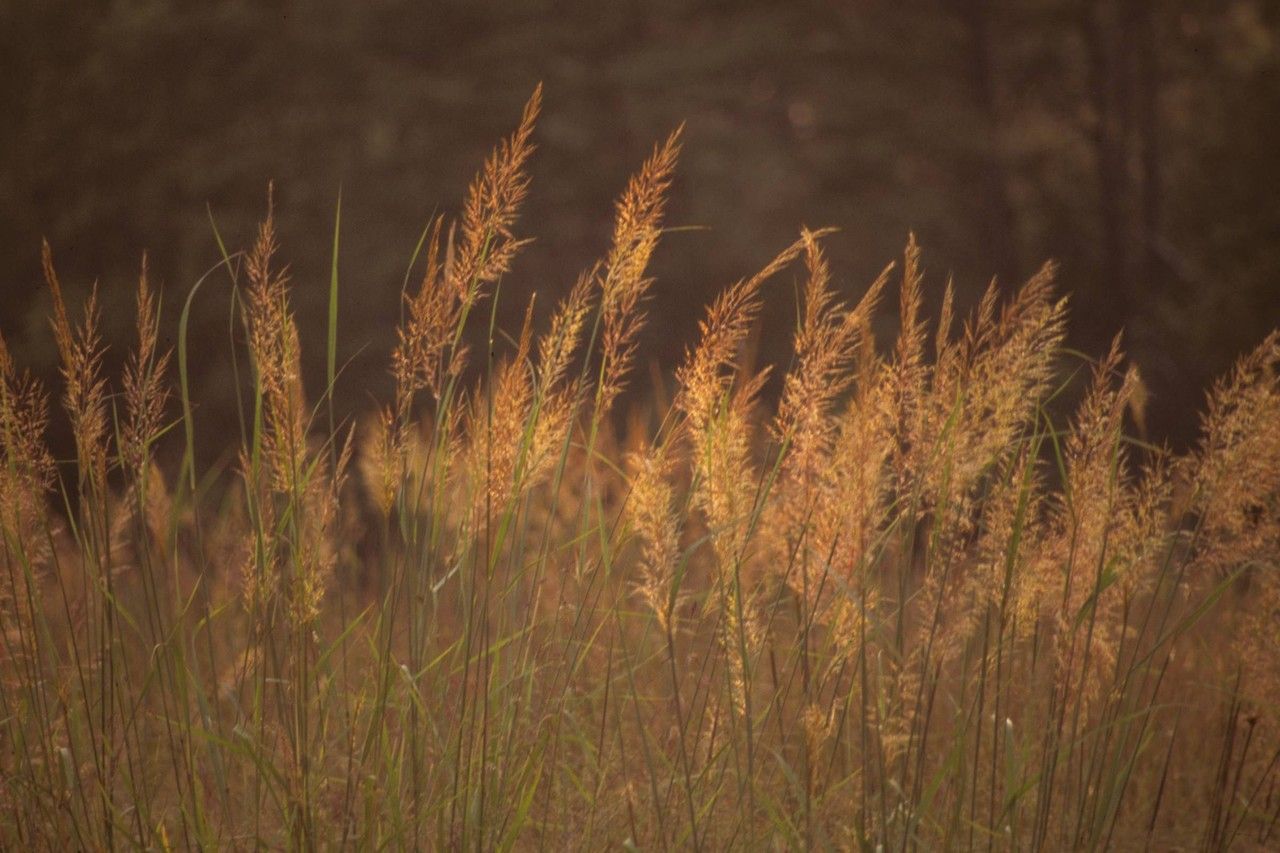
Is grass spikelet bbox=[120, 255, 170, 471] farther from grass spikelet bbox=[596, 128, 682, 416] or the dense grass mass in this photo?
grass spikelet bbox=[596, 128, 682, 416]

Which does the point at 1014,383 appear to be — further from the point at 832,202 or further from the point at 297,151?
the point at 297,151

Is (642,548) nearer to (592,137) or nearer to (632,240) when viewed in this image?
(632,240)

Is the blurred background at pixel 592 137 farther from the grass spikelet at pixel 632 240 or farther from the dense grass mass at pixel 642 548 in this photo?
the grass spikelet at pixel 632 240

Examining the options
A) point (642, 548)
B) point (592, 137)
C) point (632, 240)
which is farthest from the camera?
point (592, 137)

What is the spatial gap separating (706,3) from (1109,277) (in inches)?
143

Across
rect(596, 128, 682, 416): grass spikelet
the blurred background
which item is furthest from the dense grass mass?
the blurred background

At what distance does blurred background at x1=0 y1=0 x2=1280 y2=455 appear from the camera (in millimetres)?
8453

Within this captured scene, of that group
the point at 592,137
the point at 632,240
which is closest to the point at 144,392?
the point at 632,240

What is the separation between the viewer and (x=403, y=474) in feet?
5.25

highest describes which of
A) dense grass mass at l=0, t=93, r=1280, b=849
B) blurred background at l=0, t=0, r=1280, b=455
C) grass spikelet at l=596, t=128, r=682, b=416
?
blurred background at l=0, t=0, r=1280, b=455

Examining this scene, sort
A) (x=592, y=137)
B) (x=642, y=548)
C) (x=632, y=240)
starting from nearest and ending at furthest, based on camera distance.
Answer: (x=632, y=240) < (x=642, y=548) < (x=592, y=137)

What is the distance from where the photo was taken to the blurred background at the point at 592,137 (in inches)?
333

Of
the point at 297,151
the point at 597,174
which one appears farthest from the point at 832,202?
the point at 297,151

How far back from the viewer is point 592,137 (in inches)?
345
